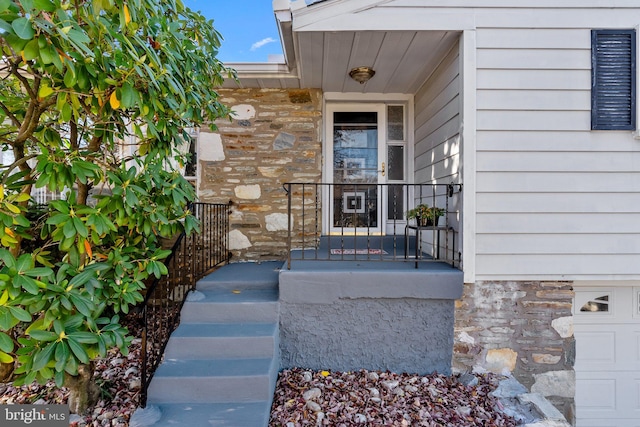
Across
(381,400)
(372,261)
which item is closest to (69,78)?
(372,261)

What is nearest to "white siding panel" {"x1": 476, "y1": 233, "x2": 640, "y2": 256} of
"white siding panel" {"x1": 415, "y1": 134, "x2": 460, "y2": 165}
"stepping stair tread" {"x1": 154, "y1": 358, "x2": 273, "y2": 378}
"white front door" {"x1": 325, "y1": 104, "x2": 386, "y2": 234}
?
"white siding panel" {"x1": 415, "y1": 134, "x2": 460, "y2": 165}

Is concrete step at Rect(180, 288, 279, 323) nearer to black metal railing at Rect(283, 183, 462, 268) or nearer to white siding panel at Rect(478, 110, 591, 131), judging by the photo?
black metal railing at Rect(283, 183, 462, 268)

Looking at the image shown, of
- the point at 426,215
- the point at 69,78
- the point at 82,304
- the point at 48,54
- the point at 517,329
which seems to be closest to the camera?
the point at 48,54

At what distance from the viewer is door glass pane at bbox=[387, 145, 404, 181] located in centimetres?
423

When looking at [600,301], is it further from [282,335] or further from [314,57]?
[314,57]

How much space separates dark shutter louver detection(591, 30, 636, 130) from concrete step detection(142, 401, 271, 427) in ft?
11.1

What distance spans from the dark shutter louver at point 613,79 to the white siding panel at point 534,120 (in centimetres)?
11

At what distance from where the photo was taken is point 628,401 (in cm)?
312

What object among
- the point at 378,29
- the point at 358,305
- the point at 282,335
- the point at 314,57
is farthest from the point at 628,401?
the point at 314,57

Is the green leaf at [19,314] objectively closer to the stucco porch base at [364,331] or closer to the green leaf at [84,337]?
the green leaf at [84,337]

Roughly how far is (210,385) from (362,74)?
123 inches

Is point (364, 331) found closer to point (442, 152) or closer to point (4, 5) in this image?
point (442, 152)

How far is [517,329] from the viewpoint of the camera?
9.13 feet

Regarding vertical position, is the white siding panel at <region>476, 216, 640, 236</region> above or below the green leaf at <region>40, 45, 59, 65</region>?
below
